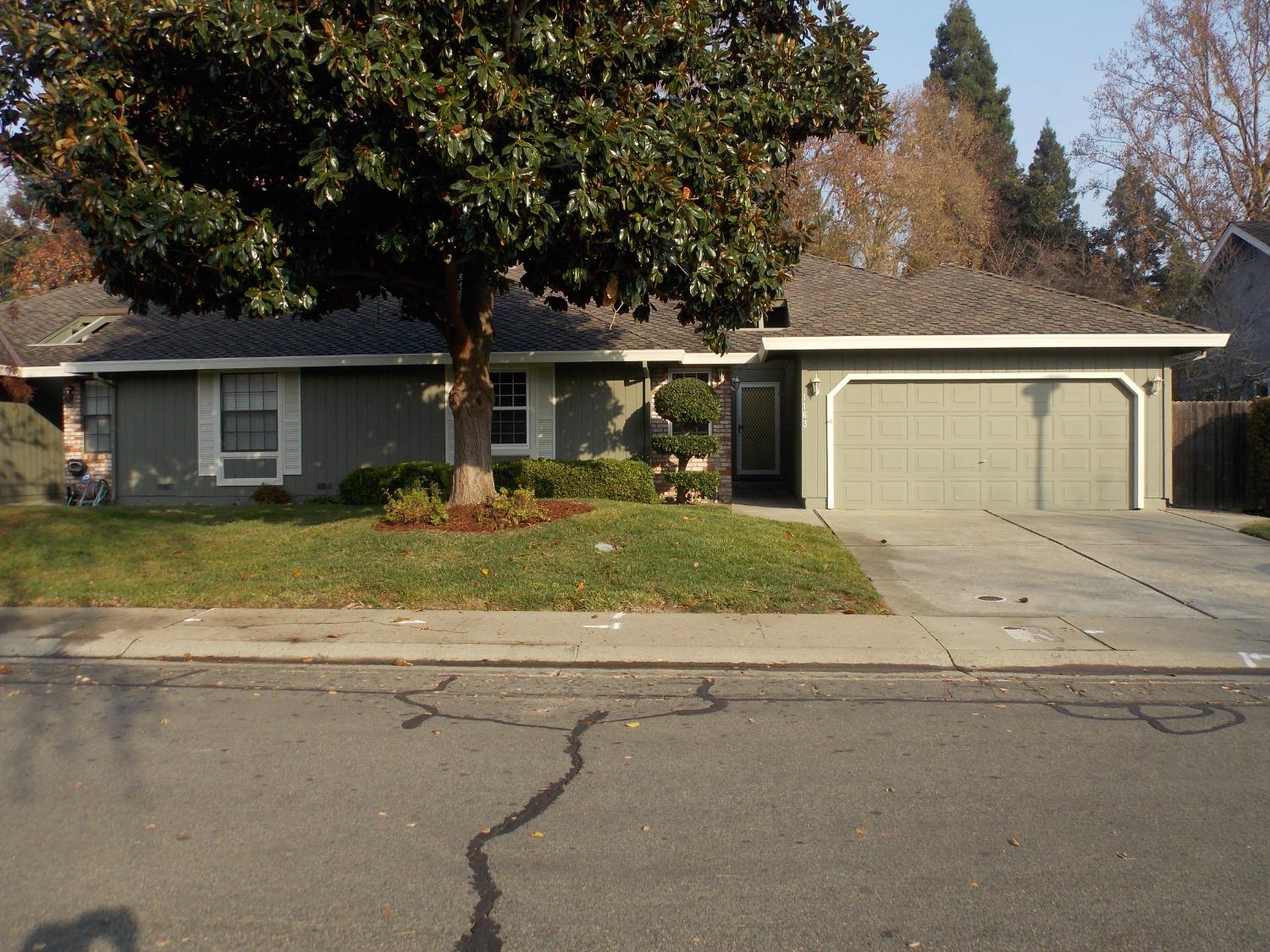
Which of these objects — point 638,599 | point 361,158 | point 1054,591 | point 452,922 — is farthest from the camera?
point 1054,591

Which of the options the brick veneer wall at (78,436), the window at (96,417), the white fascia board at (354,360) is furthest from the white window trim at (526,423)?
the window at (96,417)

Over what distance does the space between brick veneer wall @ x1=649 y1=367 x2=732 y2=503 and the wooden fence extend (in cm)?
768

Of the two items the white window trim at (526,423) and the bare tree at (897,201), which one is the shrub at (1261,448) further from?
the bare tree at (897,201)

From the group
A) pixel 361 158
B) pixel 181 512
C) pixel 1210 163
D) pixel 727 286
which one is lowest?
pixel 181 512

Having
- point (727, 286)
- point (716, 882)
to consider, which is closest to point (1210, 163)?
point (727, 286)

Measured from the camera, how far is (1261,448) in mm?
16828

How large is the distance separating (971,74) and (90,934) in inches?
2190

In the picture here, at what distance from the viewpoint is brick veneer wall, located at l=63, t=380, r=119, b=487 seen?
1953 centimetres

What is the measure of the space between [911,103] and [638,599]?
33532mm

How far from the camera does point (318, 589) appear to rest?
1054cm

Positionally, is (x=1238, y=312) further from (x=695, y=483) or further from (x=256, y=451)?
(x=256, y=451)

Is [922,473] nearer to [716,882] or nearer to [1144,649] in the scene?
[1144,649]

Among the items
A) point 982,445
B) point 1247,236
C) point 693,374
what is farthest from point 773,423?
point 1247,236

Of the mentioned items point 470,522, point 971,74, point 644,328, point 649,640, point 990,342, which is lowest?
point 649,640
